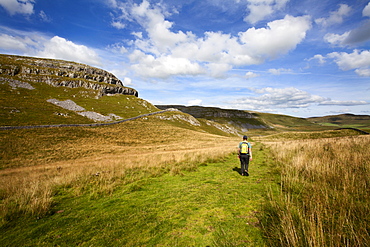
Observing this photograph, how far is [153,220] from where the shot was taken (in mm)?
5477

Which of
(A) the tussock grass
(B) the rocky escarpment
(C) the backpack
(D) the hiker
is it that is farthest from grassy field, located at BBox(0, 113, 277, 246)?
(B) the rocky escarpment

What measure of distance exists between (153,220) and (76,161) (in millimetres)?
26519

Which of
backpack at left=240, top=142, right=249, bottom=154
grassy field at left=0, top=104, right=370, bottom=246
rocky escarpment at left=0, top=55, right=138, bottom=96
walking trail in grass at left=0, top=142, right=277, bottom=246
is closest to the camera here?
grassy field at left=0, top=104, right=370, bottom=246

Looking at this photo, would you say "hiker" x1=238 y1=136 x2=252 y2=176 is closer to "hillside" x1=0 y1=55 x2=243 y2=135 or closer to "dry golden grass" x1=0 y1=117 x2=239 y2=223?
"dry golden grass" x1=0 y1=117 x2=239 y2=223

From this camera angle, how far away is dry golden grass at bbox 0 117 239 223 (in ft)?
27.2

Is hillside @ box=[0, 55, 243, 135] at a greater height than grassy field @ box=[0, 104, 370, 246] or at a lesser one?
greater

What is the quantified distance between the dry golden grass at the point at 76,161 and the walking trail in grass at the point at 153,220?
1.17m

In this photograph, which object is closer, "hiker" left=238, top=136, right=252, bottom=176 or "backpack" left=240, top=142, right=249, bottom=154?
"hiker" left=238, top=136, right=252, bottom=176

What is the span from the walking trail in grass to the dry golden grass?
1.17 metres

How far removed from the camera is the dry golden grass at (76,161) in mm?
8305

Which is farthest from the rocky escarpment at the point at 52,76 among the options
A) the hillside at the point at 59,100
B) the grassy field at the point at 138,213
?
the grassy field at the point at 138,213

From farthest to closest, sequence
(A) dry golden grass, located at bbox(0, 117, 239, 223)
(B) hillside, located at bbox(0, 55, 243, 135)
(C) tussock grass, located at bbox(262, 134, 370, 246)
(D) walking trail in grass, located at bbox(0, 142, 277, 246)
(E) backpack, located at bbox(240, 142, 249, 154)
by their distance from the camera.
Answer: (B) hillside, located at bbox(0, 55, 243, 135), (E) backpack, located at bbox(240, 142, 249, 154), (A) dry golden grass, located at bbox(0, 117, 239, 223), (D) walking trail in grass, located at bbox(0, 142, 277, 246), (C) tussock grass, located at bbox(262, 134, 370, 246)

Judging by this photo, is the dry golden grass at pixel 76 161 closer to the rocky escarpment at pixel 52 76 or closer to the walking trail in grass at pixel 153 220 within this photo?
the walking trail in grass at pixel 153 220

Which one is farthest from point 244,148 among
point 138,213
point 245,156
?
point 138,213
